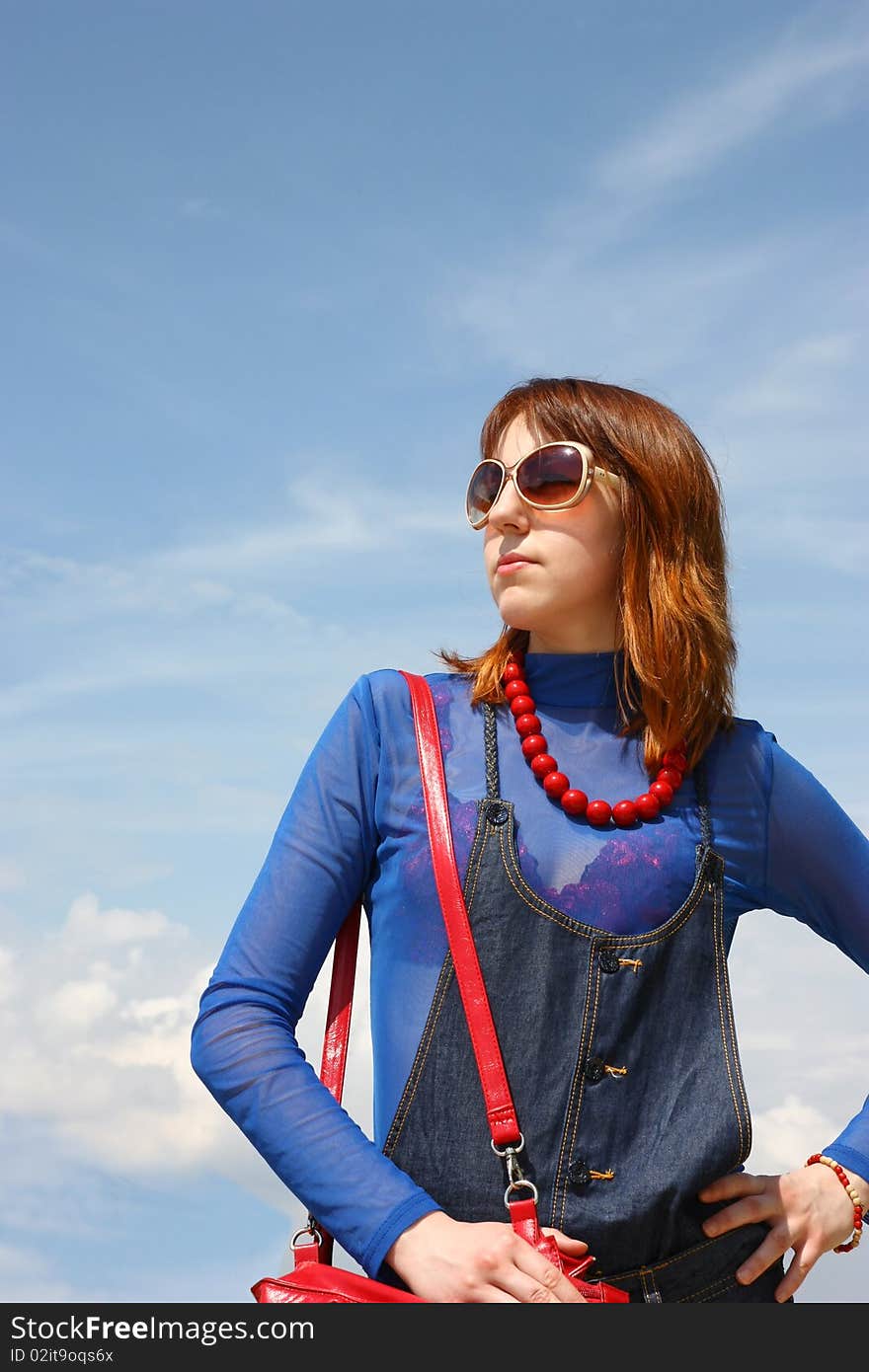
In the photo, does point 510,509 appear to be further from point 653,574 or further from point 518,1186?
point 518,1186

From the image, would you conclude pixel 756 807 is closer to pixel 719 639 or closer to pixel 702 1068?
pixel 719 639

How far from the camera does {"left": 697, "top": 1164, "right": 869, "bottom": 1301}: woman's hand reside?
3.34 metres

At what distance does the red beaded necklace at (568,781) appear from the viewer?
3428mm

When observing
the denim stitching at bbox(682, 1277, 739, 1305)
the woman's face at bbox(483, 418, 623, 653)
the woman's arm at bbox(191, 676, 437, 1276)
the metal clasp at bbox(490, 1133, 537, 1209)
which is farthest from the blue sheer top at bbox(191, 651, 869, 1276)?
the denim stitching at bbox(682, 1277, 739, 1305)

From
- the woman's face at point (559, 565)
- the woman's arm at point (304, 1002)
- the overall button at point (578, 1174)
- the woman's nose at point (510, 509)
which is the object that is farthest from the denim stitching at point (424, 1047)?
the woman's nose at point (510, 509)

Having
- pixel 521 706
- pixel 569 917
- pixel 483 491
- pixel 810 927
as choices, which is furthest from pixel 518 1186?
pixel 483 491

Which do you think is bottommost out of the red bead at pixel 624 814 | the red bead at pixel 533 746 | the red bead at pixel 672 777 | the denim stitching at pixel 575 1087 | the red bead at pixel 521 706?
the denim stitching at pixel 575 1087

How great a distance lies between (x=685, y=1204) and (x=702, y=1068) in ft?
1.05

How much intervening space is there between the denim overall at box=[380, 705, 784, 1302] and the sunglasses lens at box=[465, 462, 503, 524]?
2.89 ft

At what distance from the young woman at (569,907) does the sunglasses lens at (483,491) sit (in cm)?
1

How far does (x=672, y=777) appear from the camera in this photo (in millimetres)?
3574

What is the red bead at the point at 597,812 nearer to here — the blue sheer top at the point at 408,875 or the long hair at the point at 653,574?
the blue sheer top at the point at 408,875

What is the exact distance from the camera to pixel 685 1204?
3.27 meters

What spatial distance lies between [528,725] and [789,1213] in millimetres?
1421
